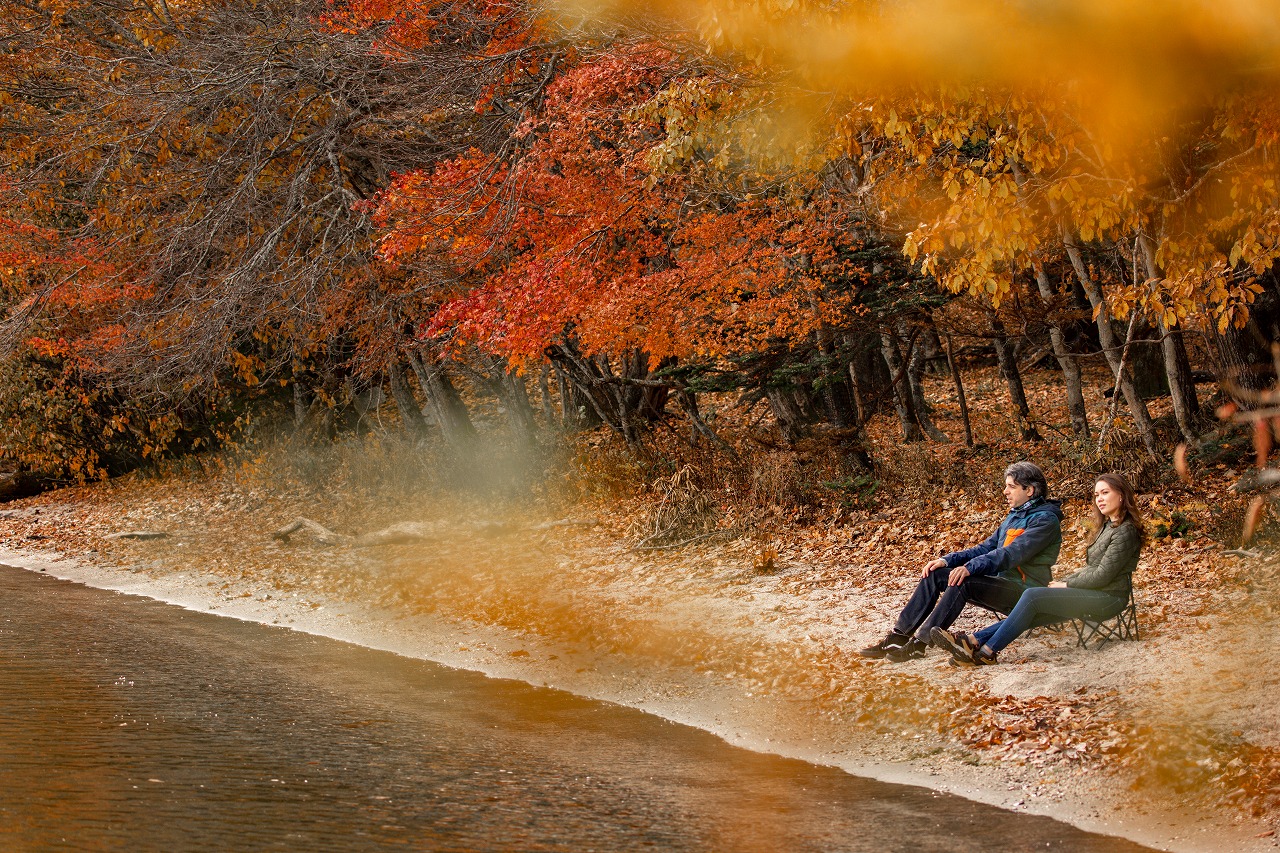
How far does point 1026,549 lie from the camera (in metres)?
7.89

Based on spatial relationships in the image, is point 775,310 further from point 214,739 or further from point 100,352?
point 100,352

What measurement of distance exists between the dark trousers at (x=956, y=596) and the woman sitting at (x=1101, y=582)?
286 mm

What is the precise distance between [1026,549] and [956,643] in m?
0.80

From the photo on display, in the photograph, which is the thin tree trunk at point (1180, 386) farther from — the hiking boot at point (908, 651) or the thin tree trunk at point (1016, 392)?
the hiking boot at point (908, 651)

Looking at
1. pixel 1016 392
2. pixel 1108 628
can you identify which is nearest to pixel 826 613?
pixel 1108 628

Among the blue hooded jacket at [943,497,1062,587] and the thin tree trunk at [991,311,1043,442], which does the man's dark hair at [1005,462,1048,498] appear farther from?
the thin tree trunk at [991,311,1043,442]

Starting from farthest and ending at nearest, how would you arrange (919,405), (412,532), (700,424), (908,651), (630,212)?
(919,405), (700,424), (412,532), (630,212), (908,651)

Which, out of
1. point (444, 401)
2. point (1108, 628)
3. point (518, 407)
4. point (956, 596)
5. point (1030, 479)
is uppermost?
point (1030, 479)

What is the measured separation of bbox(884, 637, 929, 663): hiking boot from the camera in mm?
8219

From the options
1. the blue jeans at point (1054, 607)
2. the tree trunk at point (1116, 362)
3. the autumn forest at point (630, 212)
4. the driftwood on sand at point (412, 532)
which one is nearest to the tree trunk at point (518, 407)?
the autumn forest at point (630, 212)

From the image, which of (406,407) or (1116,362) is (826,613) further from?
(406,407)

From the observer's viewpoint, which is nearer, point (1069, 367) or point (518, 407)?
point (1069, 367)

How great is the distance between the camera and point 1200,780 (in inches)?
232

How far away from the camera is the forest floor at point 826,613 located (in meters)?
6.29
